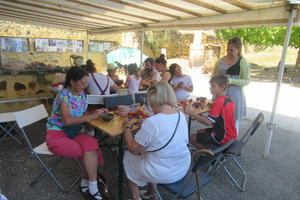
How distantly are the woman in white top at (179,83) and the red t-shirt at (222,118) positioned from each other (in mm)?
1321

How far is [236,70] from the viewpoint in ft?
9.87

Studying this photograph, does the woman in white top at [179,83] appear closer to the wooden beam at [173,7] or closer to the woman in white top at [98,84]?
the wooden beam at [173,7]

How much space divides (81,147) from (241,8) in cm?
316

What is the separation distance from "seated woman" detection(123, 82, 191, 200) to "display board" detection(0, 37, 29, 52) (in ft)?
25.7

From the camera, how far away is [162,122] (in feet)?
5.19

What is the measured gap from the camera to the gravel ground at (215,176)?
2.41m

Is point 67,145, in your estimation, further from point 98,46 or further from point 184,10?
point 98,46

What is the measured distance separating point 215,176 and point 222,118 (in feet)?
3.37

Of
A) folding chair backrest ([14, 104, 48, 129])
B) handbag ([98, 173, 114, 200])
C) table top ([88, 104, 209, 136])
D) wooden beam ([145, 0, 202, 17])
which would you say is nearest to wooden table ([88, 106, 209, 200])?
table top ([88, 104, 209, 136])

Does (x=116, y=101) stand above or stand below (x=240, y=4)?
below

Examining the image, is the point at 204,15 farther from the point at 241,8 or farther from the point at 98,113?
the point at 98,113

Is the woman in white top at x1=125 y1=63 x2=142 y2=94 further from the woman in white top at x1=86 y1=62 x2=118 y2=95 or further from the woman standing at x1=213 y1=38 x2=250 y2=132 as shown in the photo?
the woman standing at x1=213 y1=38 x2=250 y2=132

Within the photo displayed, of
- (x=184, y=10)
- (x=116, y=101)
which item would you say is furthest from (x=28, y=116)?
(x=184, y=10)

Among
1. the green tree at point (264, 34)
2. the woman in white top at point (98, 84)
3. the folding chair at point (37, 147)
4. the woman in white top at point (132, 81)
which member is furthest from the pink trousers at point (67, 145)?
the green tree at point (264, 34)
